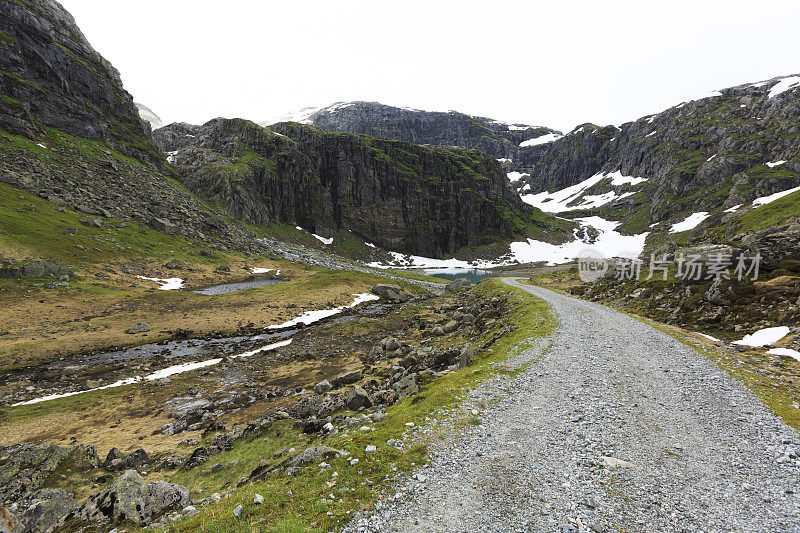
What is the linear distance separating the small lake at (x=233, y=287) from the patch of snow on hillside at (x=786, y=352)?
75706mm

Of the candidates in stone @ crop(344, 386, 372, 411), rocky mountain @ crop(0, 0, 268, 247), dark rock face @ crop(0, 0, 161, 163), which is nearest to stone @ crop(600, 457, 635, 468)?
stone @ crop(344, 386, 372, 411)

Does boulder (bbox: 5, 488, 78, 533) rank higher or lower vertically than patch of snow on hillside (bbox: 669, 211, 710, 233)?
lower

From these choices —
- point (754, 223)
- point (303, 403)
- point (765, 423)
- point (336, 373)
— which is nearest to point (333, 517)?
point (303, 403)

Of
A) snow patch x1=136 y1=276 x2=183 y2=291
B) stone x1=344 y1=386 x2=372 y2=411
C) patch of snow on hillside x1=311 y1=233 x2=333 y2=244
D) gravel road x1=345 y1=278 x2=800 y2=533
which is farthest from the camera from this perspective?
patch of snow on hillside x1=311 y1=233 x2=333 y2=244

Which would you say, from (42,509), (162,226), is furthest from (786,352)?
(162,226)

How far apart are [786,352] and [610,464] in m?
22.0

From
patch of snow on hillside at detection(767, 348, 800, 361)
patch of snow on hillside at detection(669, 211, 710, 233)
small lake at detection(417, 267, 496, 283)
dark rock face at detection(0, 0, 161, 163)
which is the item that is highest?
dark rock face at detection(0, 0, 161, 163)

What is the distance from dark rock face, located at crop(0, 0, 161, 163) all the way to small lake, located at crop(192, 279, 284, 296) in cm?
8362

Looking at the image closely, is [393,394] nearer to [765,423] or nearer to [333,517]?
[333,517]

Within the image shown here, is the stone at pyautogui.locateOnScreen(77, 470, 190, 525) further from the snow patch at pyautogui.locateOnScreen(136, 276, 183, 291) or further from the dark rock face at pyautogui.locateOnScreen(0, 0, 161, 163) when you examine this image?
the dark rock face at pyautogui.locateOnScreen(0, 0, 161, 163)

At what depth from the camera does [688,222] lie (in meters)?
190

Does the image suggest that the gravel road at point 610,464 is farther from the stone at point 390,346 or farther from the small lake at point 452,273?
the small lake at point 452,273

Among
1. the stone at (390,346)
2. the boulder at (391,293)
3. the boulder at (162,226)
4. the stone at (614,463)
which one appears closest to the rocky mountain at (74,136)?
the boulder at (162,226)

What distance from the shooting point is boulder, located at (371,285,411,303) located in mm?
73306
